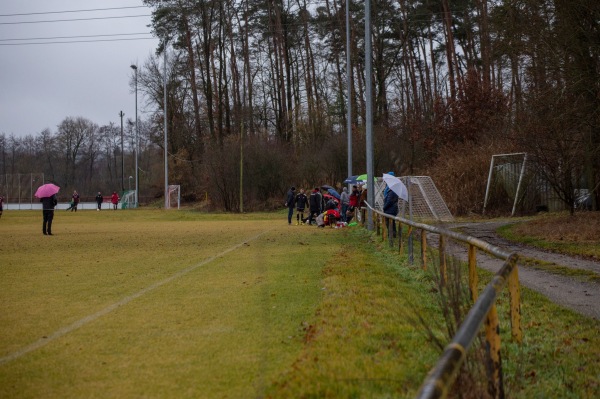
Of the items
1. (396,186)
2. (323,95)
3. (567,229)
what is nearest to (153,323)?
(396,186)

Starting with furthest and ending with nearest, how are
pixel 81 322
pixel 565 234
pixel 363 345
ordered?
pixel 565 234, pixel 81 322, pixel 363 345

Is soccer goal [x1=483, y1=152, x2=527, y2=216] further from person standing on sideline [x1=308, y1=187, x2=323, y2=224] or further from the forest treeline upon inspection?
person standing on sideline [x1=308, y1=187, x2=323, y2=224]

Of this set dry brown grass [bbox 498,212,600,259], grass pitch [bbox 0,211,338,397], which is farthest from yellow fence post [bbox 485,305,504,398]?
dry brown grass [bbox 498,212,600,259]

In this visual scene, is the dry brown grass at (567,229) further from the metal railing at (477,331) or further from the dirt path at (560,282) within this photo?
the metal railing at (477,331)

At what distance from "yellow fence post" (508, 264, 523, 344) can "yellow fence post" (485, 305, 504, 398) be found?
179cm

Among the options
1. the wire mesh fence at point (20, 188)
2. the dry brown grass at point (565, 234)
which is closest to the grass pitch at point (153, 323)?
the dry brown grass at point (565, 234)

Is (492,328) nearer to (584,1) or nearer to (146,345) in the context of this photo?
(146,345)

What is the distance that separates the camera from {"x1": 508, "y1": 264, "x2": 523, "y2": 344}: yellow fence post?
6.36 metres

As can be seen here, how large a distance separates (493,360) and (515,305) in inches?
87.2

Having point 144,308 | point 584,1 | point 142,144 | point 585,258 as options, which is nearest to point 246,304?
point 144,308

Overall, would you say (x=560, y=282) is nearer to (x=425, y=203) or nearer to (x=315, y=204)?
(x=425, y=203)

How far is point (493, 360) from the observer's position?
4.51m

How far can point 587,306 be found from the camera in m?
9.14

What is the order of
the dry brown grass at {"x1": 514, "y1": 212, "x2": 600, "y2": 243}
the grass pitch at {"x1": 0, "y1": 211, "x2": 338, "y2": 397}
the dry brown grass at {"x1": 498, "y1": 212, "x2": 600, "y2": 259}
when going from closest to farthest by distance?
the grass pitch at {"x1": 0, "y1": 211, "x2": 338, "y2": 397}
the dry brown grass at {"x1": 498, "y1": 212, "x2": 600, "y2": 259}
the dry brown grass at {"x1": 514, "y1": 212, "x2": 600, "y2": 243}
